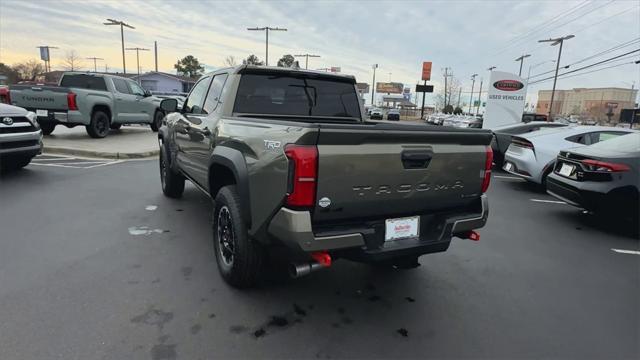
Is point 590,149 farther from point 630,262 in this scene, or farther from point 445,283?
point 445,283

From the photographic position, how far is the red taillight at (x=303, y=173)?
91.5 inches

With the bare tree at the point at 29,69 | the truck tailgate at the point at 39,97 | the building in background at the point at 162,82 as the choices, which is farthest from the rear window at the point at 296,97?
the bare tree at the point at 29,69

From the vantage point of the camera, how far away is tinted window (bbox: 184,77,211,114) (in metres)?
4.64

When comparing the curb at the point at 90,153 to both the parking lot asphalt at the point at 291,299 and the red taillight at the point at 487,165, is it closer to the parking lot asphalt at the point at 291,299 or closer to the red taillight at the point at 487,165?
the parking lot asphalt at the point at 291,299

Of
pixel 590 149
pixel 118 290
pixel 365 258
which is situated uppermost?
pixel 590 149

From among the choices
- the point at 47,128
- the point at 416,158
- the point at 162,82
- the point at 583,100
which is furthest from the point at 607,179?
the point at 583,100

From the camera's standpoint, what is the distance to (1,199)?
18.2 feet

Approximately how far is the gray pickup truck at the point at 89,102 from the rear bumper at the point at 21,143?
4082mm

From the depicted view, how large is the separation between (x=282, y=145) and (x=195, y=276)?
1.74m

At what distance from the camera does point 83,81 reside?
40.4 feet

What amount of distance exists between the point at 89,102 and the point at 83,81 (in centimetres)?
185

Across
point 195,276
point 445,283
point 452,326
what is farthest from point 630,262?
point 195,276

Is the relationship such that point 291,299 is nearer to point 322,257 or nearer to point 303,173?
point 322,257

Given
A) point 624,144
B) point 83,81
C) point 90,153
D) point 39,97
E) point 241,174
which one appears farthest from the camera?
point 83,81
